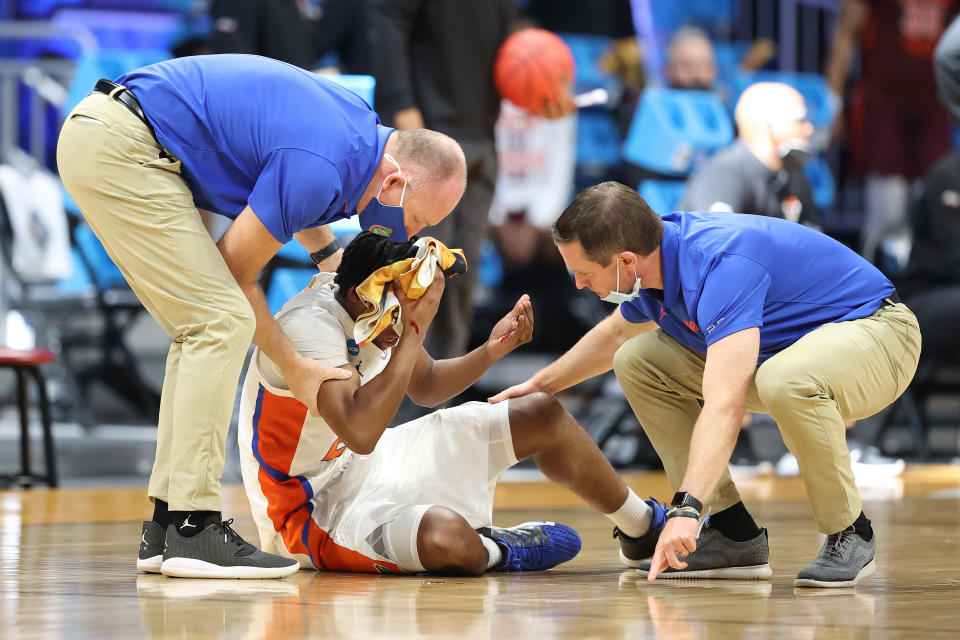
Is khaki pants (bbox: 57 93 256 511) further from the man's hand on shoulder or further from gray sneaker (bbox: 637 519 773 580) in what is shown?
A: gray sneaker (bbox: 637 519 773 580)

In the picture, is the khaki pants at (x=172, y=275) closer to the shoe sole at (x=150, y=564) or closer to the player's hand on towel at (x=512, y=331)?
the shoe sole at (x=150, y=564)

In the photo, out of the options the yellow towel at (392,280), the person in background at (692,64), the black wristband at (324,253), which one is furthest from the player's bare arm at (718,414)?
the person in background at (692,64)

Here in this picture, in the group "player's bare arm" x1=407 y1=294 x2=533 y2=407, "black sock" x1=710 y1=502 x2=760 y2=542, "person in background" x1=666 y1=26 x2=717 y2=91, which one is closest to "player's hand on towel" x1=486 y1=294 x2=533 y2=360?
"player's bare arm" x1=407 y1=294 x2=533 y2=407

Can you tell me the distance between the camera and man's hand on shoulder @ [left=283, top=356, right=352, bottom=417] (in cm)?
285

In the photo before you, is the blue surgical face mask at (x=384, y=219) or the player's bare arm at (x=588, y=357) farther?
the player's bare arm at (x=588, y=357)

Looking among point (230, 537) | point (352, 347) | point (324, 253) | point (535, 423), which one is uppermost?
point (324, 253)

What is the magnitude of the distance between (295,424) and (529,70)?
9.92 feet

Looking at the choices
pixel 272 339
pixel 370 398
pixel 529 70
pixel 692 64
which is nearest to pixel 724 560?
pixel 370 398

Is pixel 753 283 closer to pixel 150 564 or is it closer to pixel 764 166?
pixel 150 564

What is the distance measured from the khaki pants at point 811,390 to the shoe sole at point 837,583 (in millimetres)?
105

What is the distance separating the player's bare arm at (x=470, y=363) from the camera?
3127 millimetres

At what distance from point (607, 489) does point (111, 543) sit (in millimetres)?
1447

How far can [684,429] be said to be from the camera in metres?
3.17

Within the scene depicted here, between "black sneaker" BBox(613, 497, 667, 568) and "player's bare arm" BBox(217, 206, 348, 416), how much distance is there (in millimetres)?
850
